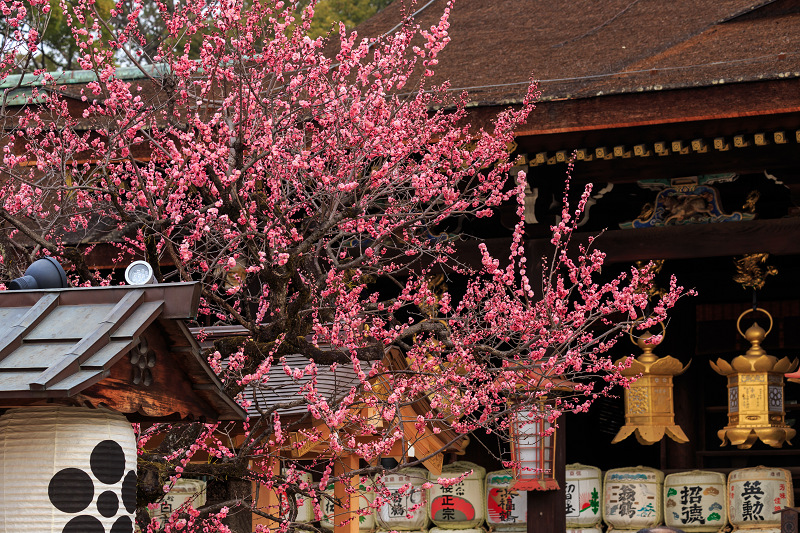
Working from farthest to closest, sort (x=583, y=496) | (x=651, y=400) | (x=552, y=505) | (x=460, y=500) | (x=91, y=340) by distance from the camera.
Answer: (x=460, y=500), (x=651, y=400), (x=583, y=496), (x=552, y=505), (x=91, y=340)

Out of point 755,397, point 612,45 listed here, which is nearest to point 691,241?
point 755,397

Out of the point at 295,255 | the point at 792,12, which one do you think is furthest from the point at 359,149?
the point at 792,12

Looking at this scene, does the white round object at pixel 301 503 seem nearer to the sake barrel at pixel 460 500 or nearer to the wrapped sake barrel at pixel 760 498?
the sake barrel at pixel 460 500

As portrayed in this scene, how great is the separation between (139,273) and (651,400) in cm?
705

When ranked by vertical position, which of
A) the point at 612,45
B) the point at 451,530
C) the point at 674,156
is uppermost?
the point at 612,45

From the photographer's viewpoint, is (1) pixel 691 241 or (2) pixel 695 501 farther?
(2) pixel 695 501

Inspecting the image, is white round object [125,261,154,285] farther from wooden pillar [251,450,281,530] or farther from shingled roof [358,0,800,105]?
shingled roof [358,0,800,105]

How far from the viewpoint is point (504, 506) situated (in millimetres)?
11414

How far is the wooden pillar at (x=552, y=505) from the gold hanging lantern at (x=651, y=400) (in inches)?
62.5

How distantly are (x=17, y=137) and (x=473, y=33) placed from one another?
497 cm

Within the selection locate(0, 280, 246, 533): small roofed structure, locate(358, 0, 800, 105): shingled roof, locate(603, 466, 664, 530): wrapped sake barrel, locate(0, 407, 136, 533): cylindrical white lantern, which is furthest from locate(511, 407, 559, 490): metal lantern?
locate(0, 407, 136, 533): cylindrical white lantern

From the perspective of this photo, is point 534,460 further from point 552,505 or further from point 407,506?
point 407,506

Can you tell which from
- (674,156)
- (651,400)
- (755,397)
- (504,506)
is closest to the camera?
(674,156)

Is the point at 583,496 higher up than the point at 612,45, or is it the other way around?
the point at 612,45
